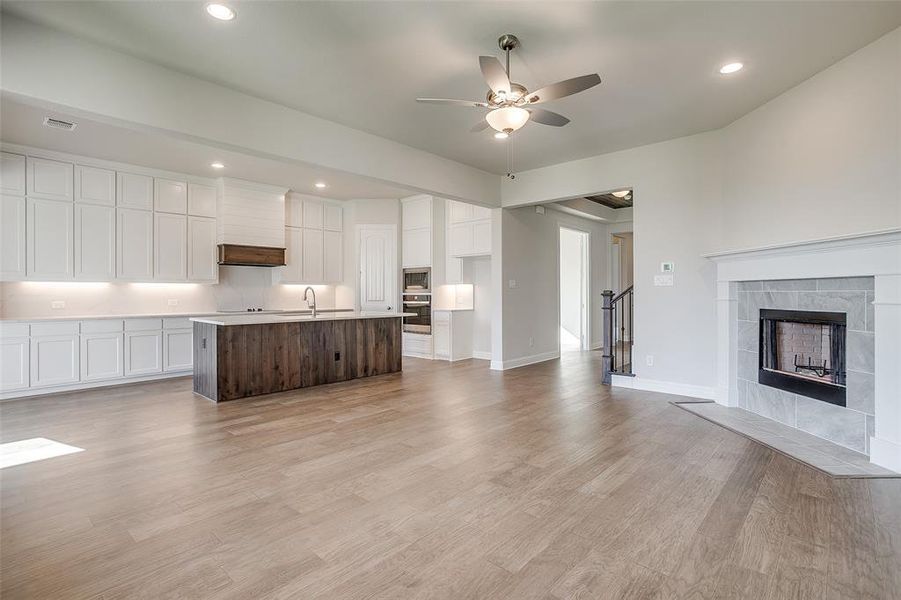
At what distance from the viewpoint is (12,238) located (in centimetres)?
516

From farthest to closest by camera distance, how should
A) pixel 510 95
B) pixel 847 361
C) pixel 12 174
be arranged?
pixel 12 174 → pixel 847 361 → pixel 510 95

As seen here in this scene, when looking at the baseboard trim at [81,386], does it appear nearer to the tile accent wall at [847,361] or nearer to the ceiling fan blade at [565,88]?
the ceiling fan blade at [565,88]

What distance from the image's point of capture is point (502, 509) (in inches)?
93.4

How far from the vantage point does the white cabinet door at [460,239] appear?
757cm

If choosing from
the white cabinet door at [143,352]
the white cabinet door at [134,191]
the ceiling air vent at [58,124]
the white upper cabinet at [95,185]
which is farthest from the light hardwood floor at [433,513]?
the white cabinet door at [134,191]

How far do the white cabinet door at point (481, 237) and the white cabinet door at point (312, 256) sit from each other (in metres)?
2.95

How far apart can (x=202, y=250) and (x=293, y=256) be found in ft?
4.90

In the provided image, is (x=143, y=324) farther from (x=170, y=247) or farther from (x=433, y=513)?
(x=433, y=513)

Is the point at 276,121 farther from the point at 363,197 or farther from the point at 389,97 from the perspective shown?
the point at 363,197

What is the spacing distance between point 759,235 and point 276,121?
476cm

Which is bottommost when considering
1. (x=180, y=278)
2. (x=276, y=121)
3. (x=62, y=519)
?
(x=62, y=519)

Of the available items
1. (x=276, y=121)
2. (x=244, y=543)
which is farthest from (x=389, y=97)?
(x=244, y=543)

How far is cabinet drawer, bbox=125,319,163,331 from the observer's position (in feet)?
19.1

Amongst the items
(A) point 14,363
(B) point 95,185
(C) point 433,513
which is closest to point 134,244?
(B) point 95,185
